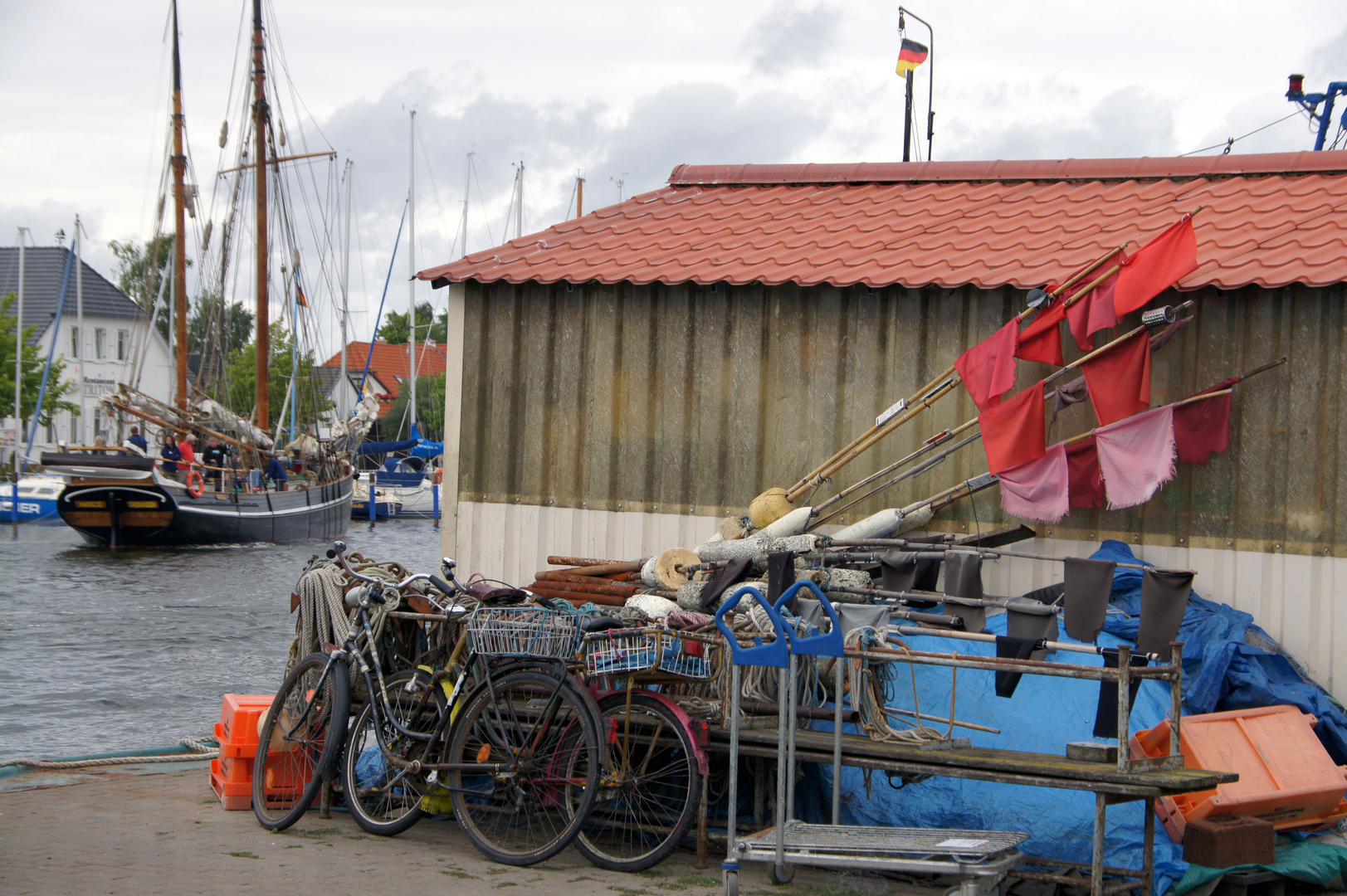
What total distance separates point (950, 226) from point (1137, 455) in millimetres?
2779

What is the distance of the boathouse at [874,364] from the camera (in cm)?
769

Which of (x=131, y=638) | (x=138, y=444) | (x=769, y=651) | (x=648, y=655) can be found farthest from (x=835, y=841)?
(x=138, y=444)

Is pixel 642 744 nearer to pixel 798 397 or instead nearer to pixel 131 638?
pixel 798 397

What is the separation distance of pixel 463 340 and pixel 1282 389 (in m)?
6.25

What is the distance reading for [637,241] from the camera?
9852 mm

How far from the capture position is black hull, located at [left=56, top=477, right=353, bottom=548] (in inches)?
1298

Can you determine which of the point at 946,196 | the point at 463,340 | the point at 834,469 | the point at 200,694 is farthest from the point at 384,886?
the point at 200,694

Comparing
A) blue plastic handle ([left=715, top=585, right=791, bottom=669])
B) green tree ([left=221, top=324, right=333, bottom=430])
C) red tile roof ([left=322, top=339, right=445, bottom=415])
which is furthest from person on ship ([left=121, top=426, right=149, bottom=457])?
red tile roof ([left=322, top=339, right=445, bottom=415])

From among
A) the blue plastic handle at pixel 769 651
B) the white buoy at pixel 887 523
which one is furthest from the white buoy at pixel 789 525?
the blue plastic handle at pixel 769 651

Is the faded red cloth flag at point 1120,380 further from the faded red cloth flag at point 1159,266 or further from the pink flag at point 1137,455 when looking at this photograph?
the faded red cloth flag at point 1159,266

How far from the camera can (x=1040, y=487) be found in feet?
25.7

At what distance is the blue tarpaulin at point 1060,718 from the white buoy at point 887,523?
1044 mm

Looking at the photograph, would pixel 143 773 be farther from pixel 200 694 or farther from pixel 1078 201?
pixel 1078 201

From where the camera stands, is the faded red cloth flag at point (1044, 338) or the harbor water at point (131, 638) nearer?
the faded red cloth flag at point (1044, 338)
